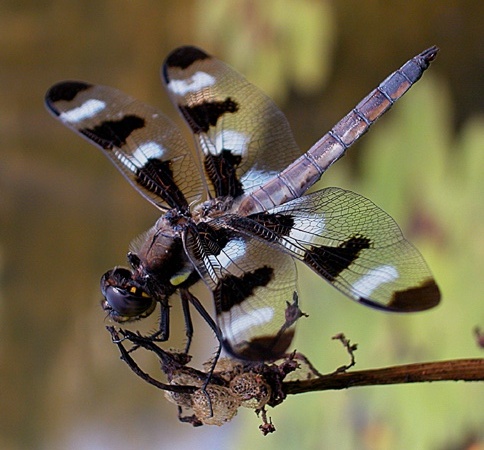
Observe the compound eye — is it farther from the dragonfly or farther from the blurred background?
the blurred background

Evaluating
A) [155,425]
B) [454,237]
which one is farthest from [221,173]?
[155,425]

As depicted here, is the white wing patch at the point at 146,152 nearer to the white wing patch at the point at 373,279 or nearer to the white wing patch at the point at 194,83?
the white wing patch at the point at 194,83

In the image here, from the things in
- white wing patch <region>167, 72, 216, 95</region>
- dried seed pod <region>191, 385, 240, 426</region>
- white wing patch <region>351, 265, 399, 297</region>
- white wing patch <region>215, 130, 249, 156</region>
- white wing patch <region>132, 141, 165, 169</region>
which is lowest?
white wing patch <region>351, 265, 399, 297</region>

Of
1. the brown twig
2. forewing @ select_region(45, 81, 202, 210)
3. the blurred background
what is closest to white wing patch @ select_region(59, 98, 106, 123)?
forewing @ select_region(45, 81, 202, 210)

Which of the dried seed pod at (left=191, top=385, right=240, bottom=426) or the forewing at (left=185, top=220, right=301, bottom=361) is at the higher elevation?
the forewing at (left=185, top=220, right=301, bottom=361)

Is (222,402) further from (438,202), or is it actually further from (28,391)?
(28,391)

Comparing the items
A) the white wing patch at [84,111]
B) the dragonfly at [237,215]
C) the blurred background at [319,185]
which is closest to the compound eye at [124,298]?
the dragonfly at [237,215]

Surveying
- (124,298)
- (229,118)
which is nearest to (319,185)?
(229,118)

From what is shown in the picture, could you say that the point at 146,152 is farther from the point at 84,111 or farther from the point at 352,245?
the point at 352,245
